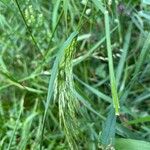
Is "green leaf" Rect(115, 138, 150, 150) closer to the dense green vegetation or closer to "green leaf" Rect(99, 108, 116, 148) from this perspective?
"green leaf" Rect(99, 108, 116, 148)

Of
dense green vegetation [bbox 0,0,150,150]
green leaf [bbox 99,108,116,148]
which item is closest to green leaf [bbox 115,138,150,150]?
green leaf [bbox 99,108,116,148]

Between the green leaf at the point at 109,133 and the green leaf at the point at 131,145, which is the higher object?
the green leaf at the point at 109,133

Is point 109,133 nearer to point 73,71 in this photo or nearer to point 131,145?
point 131,145

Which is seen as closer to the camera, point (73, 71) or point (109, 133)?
point (109, 133)

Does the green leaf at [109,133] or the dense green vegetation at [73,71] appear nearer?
the green leaf at [109,133]

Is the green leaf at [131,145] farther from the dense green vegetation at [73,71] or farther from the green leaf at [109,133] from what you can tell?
the dense green vegetation at [73,71]

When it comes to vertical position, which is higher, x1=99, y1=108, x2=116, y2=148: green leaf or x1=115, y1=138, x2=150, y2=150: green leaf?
x1=99, y1=108, x2=116, y2=148: green leaf

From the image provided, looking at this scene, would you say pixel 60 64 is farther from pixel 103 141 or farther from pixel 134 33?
pixel 134 33

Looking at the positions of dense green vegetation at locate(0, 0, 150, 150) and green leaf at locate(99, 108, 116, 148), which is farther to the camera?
dense green vegetation at locate(0, 0, 150, 150)

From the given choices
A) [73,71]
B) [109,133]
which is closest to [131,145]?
[109,133]

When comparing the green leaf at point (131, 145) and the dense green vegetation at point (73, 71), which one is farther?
the dense green vegetation at point (73, 71)

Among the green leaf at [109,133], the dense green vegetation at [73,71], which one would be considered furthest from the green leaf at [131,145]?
the dense green vegetation at [73,71]

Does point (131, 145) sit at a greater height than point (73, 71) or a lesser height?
lesser
